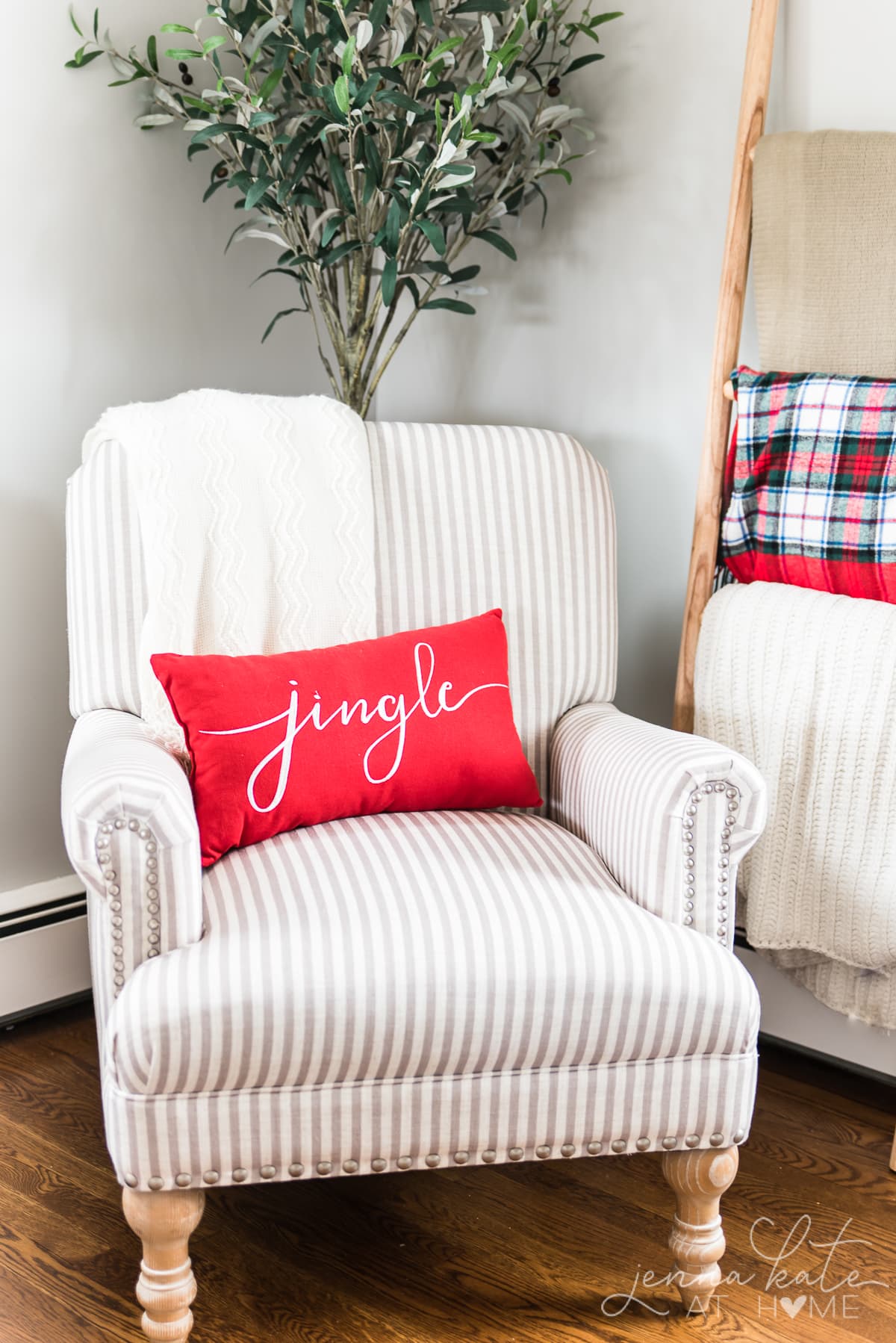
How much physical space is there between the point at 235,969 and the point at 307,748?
0.31 m

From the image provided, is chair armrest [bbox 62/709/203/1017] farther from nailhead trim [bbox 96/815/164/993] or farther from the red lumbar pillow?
the red lumbar pillow

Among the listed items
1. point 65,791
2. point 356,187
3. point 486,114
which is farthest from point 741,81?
point 65,791

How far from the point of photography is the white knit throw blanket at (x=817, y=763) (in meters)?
1.50

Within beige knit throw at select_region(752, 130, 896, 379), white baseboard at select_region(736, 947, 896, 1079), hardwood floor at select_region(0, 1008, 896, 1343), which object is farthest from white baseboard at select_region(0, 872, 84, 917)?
beige knit throw at select_region(752, 130, 896, 379)

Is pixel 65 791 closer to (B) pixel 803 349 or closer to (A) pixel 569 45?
(B) pixel 803 349

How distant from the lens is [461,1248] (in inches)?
53.6

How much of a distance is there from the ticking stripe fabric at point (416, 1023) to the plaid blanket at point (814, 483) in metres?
0.60

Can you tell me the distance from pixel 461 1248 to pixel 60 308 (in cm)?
143

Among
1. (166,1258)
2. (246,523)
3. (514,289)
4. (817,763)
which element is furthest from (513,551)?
(166,1258)

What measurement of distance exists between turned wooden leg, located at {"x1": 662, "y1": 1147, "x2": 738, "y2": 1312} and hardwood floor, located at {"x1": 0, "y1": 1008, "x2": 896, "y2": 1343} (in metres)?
0.04

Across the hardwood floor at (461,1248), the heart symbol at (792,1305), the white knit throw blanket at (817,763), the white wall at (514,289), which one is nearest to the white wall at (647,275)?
the white wall at (514,289)

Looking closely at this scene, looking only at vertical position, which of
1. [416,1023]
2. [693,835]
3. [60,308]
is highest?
[60,308]

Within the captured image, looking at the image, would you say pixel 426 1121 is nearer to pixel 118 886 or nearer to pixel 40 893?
pixel 118 886

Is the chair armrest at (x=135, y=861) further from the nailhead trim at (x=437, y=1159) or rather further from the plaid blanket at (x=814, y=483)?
the plaid blanket at (x=814, y=483)
